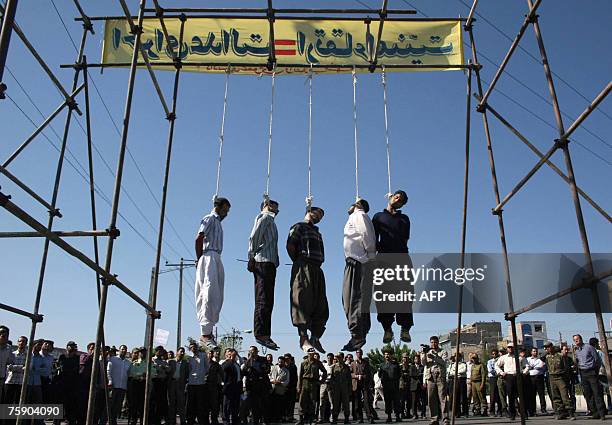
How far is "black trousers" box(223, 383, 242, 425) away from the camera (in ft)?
39.0

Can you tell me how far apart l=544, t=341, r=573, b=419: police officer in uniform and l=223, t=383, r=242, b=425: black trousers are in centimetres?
641

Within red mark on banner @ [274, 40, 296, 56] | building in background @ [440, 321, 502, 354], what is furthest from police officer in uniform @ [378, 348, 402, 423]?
building in background @ [440, 321, 502, 354]

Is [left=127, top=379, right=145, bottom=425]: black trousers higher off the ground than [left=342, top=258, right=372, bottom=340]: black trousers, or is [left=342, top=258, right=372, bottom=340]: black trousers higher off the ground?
[left=342, top=258, right=372, bottom=340]: black trousers

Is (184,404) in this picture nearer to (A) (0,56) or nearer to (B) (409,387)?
(B) (409,387)

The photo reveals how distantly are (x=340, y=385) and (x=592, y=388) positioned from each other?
5034 millimetres

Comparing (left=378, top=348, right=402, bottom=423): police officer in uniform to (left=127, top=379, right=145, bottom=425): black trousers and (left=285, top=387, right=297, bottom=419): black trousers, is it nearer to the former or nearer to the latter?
(left=285, top=387, right=297, bottom=419): black trousers

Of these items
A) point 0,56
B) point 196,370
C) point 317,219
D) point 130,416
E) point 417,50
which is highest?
point 417,50

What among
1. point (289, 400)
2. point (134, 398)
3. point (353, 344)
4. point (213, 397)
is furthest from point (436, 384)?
point (134, 398)

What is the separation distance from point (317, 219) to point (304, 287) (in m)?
0.88

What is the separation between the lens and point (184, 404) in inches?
488

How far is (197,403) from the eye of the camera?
1173 centimetres

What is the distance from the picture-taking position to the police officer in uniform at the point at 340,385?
12727mm

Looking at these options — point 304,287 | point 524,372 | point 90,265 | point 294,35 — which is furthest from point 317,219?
point 524,372

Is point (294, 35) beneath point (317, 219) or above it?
above
